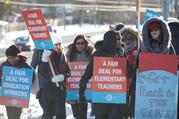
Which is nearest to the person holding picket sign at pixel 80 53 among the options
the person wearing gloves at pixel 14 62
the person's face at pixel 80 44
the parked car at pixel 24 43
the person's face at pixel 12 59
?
the person's face at pixel 80 44

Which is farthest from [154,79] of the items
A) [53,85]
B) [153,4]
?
[153,4]

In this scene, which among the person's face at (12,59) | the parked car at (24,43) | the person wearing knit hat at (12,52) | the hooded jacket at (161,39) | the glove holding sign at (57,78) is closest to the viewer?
the hooded jacket at (161,39)

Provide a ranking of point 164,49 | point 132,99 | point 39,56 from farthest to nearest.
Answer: point 39,56
point 132,99
point 164,49

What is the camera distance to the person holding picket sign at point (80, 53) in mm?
9797

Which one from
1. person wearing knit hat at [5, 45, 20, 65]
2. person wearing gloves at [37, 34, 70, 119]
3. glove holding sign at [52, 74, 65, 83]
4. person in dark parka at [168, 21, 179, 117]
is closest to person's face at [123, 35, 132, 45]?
person wearing gloves at [37, 34, 70, 119]

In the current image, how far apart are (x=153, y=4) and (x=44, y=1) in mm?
25348

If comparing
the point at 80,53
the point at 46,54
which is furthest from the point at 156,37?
the point at 80,53

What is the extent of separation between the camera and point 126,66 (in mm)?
7859

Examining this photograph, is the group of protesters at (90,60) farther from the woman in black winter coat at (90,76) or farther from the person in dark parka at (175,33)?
the person in dark parka at (175,33)

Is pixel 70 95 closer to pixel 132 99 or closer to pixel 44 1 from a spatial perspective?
pixel 132 99

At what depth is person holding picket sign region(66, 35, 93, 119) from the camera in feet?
32.1

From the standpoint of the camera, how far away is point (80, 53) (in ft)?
32.8

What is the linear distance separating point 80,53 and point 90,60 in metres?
1.99

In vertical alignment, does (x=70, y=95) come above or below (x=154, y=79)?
below
